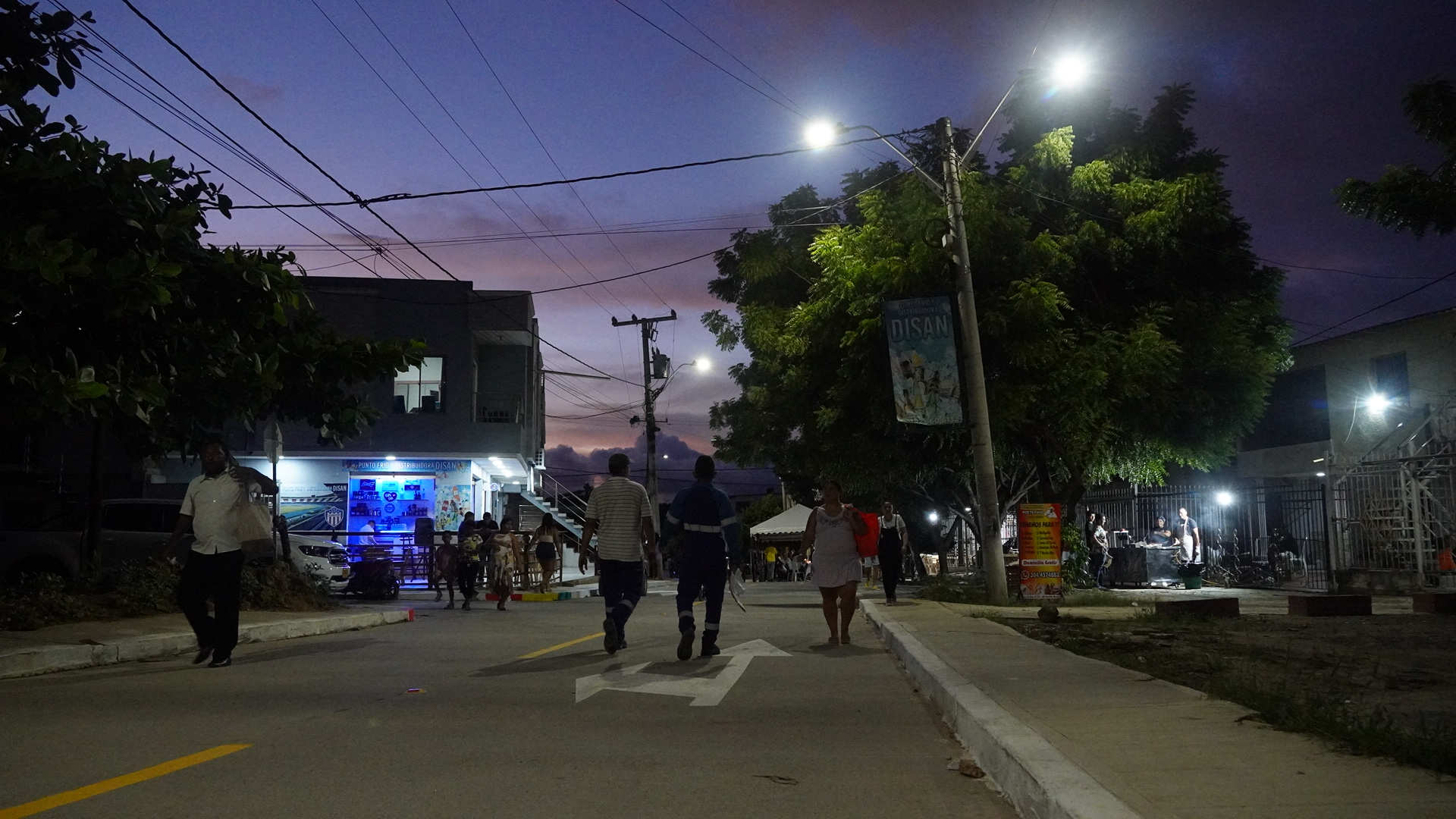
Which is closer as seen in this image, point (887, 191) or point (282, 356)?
point (282, 356)

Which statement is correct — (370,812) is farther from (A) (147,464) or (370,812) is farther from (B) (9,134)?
(A) (147,464)

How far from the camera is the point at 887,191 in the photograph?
2284 centimetres

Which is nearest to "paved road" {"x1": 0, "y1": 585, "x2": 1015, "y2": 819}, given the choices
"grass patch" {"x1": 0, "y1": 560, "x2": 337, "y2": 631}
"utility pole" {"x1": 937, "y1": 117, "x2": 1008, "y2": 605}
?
"grass patch" {"x1": 0, "y1": 560, "x2": 337, "y2": 631}

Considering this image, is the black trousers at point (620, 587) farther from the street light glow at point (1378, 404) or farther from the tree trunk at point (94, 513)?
the street light glow at point (1378, 404)

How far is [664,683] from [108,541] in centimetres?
1564

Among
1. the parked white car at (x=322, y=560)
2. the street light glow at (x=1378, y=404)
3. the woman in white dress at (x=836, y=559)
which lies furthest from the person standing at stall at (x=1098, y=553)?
the parked white car at (x=322, y=560)

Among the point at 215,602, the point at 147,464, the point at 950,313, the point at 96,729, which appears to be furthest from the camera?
the point at 147,464

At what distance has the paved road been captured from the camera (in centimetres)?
465

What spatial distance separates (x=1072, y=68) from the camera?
16625 mm

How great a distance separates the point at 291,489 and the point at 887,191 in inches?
816

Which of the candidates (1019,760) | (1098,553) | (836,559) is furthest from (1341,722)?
(1098,553)

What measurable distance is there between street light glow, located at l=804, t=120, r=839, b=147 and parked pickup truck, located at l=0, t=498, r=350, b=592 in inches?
431

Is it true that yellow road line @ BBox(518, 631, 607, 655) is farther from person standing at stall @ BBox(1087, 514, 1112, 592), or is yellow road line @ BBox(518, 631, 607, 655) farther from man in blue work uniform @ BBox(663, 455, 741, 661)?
person standing at stall @ BBox(1087, 514, 1112, 592)

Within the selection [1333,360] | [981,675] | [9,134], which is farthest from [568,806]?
[1333,360]
